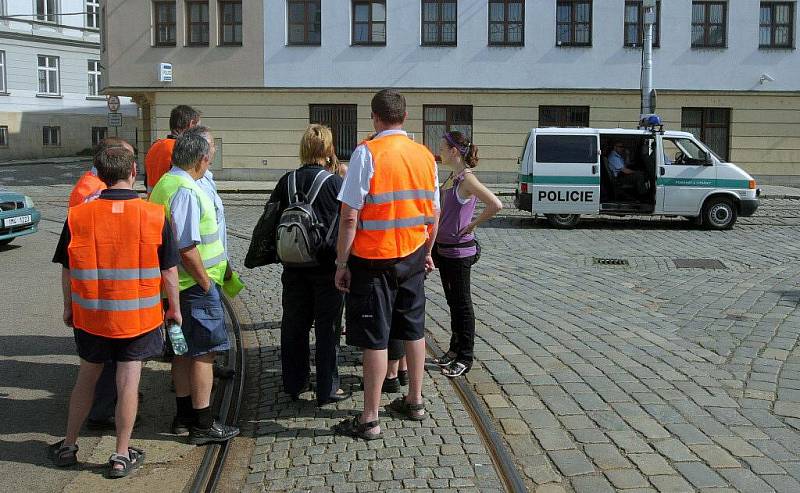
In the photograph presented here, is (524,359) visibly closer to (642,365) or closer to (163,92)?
(642,365)

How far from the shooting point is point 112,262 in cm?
455

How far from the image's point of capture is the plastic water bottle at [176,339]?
480 centimetres

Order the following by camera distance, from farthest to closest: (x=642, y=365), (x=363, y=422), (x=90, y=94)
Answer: (x=90, y=94), (x=642, y=365), (x=363, y=422)

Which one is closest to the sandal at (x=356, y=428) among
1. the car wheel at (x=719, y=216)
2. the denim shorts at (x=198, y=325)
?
the denim shorts at (x=198, y=325)

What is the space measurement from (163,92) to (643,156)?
64.9ft

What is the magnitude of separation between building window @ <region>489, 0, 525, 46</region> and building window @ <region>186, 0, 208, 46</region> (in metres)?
10.2

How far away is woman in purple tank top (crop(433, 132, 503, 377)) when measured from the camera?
6.02 meters

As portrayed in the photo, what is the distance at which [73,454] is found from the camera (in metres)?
4.80

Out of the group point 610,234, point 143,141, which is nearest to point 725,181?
point 610,234

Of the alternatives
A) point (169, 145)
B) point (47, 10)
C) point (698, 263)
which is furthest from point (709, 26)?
point (47, 10)

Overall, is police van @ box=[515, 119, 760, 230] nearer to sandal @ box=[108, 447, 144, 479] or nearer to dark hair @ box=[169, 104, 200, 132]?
dark hair @ box=[169, 104, 200, 132]

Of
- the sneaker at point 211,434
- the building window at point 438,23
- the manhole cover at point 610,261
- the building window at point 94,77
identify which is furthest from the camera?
the building window at point 94,77

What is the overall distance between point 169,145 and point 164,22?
26.7 metres

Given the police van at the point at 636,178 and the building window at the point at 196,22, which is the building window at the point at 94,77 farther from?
the police van at the point at 636,178
